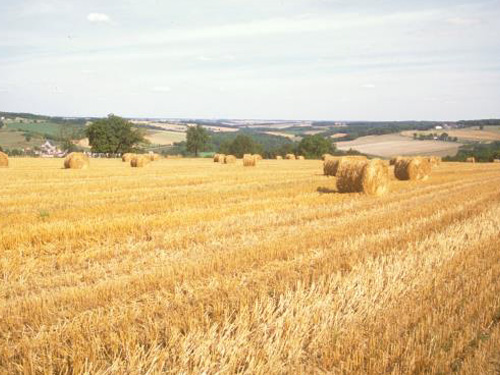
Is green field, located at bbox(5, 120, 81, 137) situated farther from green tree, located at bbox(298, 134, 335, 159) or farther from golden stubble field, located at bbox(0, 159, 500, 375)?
golden stubble field, located at bbox(0, 159, 500, 375)

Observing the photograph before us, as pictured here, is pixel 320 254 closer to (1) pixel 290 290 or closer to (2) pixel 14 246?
(1) pixel 290 290

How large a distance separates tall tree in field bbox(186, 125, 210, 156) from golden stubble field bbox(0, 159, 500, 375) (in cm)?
7980

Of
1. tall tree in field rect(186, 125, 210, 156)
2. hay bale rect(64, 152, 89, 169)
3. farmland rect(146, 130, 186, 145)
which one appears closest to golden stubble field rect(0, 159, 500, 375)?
hay bale rect(64, 152, 89, 169)

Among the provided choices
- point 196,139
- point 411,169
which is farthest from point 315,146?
point 411,169

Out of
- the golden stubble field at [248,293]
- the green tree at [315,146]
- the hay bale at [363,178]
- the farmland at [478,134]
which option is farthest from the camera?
the farmland at [478,134]

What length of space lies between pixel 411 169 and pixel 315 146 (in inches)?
2852

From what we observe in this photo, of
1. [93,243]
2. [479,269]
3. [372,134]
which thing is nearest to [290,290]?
[479,269]

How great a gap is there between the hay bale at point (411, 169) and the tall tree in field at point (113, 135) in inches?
2255

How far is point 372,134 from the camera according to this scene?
131 meters

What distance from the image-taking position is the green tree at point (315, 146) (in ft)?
306

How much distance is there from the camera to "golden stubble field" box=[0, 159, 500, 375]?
356 cm

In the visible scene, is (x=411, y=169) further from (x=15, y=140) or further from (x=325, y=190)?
(x=15, y=140)

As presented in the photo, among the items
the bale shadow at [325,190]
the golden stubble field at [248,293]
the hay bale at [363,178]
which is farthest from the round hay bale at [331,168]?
the golden stubble field at [248,293]

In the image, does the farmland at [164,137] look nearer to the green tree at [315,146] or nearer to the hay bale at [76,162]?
the green tree at [315,146]
